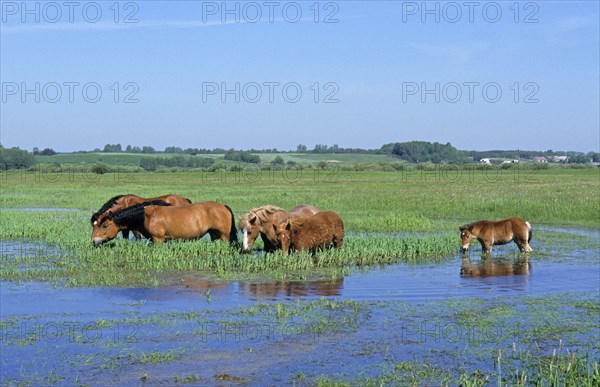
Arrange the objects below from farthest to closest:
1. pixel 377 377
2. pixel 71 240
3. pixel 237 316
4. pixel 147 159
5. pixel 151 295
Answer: pixel 147 159
pixel 71 240
pixel 151 295
pixel 237 316
pixel 377 377

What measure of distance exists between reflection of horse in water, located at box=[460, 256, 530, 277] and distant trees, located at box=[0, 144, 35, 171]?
103759mm

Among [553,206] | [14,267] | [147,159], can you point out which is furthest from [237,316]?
[147,159]

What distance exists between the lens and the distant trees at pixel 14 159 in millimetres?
112250

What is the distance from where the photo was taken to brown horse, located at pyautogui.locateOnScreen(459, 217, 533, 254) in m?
18.5

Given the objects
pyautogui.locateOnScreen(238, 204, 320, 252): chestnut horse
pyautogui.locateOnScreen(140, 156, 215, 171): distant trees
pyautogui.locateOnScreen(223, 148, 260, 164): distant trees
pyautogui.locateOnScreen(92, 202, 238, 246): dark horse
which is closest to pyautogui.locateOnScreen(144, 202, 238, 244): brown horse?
pyautogui.locateOnScreen(92, 202, 238, 246): dark horse

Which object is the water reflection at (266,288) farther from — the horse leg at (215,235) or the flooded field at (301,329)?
the horse leg at (215,235)

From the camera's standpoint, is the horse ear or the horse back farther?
the horse back

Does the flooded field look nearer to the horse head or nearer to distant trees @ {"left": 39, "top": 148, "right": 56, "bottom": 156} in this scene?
the horse head

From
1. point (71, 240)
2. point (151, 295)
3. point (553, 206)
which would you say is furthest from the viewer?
point (553, 206)

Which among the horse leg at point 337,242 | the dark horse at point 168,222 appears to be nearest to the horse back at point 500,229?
the horse leg at point 337,242

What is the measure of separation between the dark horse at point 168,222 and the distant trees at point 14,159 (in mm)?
99167

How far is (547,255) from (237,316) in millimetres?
10188

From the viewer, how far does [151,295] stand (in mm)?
12758

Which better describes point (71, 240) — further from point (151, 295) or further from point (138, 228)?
point (151, 295)
